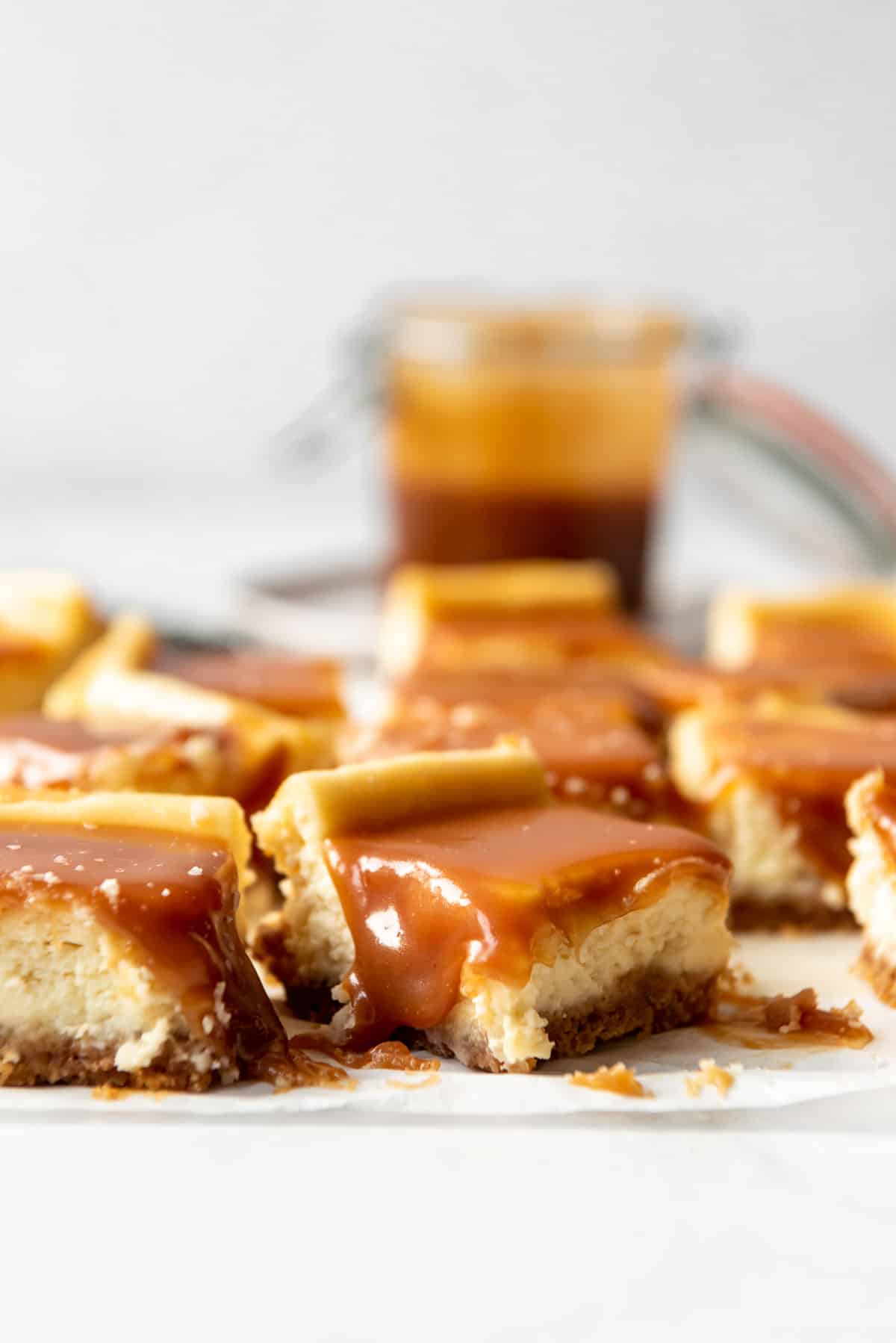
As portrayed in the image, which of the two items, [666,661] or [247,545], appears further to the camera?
[247,545]

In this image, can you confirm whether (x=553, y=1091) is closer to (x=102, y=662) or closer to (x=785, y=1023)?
(x=785, y=1023)

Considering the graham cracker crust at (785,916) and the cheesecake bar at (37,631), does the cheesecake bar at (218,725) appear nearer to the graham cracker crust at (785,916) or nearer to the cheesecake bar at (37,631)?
the cheesecake bar at (37,631)

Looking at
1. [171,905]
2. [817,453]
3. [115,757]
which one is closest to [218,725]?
[115,757]

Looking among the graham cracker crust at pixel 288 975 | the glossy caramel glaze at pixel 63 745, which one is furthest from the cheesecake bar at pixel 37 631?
the graham cracker crust at pixel 288 975

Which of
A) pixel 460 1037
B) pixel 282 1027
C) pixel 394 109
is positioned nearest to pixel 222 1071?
pixel 282 1027

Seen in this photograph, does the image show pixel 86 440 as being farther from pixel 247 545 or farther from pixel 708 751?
pixel 708 751

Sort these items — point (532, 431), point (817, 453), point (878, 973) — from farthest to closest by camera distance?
1. point (817, 453)
2. point (532, 431)
3. point (878, 973)

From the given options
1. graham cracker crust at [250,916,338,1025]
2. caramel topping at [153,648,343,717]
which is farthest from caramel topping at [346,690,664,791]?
graham cracker crust at [250,916,338,1025]
